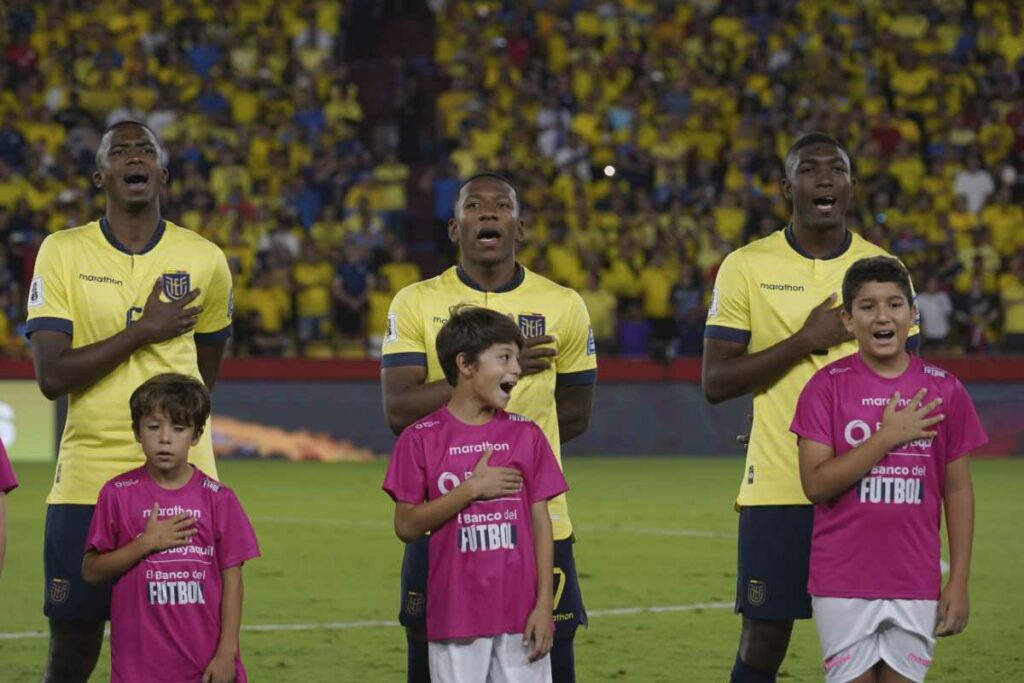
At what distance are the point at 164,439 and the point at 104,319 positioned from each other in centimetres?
73

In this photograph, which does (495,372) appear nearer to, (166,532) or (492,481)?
(492,481)

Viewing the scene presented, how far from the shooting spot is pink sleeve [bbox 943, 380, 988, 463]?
532cm

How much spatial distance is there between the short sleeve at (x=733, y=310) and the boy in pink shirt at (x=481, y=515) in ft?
3.65

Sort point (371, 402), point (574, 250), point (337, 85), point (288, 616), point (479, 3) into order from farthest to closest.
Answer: point (479, 3), point (337, 85), point (574, 250), point (371, 402), point (288, 616)

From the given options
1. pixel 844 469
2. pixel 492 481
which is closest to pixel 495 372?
pixel 492 481

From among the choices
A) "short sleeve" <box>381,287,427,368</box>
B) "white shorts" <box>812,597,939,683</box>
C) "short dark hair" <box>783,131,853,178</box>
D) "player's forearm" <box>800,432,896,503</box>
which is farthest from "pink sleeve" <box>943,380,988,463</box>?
"short sleeve" <box>381,287,427,368</box>

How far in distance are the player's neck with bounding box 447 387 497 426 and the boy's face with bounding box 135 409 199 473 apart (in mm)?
797

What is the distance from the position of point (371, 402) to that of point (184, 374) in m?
12.5

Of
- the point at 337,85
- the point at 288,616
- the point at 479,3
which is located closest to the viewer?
the point at 288,616

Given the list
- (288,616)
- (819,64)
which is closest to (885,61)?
(819,64)

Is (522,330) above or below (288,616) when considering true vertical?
above

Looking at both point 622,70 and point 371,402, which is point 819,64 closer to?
point 622,70

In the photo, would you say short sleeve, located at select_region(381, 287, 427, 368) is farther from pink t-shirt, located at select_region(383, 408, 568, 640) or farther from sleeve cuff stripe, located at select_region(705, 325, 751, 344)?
sleeve cuff stripe, located at select_region(705, 325, 751, 344)

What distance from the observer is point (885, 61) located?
82.2 ft
